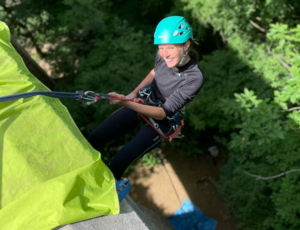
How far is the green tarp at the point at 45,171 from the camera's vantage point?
51.5 inches

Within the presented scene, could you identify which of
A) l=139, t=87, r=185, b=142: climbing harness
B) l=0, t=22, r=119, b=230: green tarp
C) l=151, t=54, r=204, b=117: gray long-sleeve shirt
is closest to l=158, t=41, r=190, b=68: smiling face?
l=151, t=54, r=204, b=117: gray long-sleeve shirt

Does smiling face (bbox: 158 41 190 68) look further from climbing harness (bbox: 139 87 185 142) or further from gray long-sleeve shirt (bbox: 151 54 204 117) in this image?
climbing harness (bbox: 139 87 185 142)

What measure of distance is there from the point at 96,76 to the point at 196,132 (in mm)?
2734

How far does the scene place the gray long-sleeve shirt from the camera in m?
1.92

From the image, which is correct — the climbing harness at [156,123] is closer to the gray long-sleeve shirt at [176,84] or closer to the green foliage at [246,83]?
the gray long-sleeve shirt at [176,84]

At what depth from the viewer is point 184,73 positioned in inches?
78.6

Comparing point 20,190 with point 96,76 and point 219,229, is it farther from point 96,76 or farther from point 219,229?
point 219,229

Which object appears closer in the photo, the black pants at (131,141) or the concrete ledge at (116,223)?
the concrete ledge at (116,223)

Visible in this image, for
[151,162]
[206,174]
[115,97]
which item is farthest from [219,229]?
[115,97]

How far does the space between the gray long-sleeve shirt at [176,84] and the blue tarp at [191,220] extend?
15.8ft

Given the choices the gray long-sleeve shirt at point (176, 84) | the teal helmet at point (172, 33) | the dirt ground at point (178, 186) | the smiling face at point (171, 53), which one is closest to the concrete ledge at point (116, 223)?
the gray long-sleeve shirt at point (176, 84)

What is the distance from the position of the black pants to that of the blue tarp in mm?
4640

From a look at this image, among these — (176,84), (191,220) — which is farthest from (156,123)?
(191,220)

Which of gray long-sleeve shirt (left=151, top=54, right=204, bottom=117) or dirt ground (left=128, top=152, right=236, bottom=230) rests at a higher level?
gray long-sleeve shirt (left=151, top=54, right=204, bottom=117)
